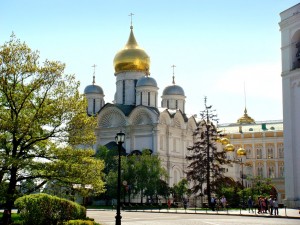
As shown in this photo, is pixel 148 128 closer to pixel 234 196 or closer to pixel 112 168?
pixel 112 168

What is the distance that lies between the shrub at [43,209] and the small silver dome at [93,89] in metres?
50.6

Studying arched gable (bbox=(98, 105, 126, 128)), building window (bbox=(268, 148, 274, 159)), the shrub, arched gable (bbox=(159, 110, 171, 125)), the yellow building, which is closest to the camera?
the shrub

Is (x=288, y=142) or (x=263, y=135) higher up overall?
(x=263, y=135)

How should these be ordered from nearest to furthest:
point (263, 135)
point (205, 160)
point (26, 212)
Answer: point (26, 212) < point (205, 160) < point (263, 135)

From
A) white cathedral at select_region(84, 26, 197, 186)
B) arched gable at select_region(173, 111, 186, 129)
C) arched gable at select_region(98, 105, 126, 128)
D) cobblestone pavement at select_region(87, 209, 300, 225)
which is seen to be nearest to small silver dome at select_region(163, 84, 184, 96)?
white cathedral at select_region(84, 26, 197, 186)

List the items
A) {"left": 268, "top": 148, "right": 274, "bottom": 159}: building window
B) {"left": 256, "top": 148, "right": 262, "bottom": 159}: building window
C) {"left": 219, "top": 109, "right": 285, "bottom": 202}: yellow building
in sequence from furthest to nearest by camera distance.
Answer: {"left": 256, "top": 148, "right": 262, "bottom": 159}: building window → {"left": 268, "top": 148, "right": 274, "bottom": 159}: building window → {"left": 219, "top": 109, "right": 285, "bottom": 202}: yellow building

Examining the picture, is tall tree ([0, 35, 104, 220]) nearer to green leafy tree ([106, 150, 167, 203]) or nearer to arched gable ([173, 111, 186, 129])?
green leafy tree ([106, 150, 167, 203])

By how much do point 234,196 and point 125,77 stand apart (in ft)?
89.4

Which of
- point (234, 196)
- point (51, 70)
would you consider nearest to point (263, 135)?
point (234, 196)

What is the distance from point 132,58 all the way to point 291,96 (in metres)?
30.7

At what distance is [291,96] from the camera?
141ft

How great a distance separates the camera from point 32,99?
78.3ft

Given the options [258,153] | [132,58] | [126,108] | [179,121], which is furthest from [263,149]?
[126,108]

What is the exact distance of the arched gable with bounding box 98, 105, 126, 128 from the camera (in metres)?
64.6
